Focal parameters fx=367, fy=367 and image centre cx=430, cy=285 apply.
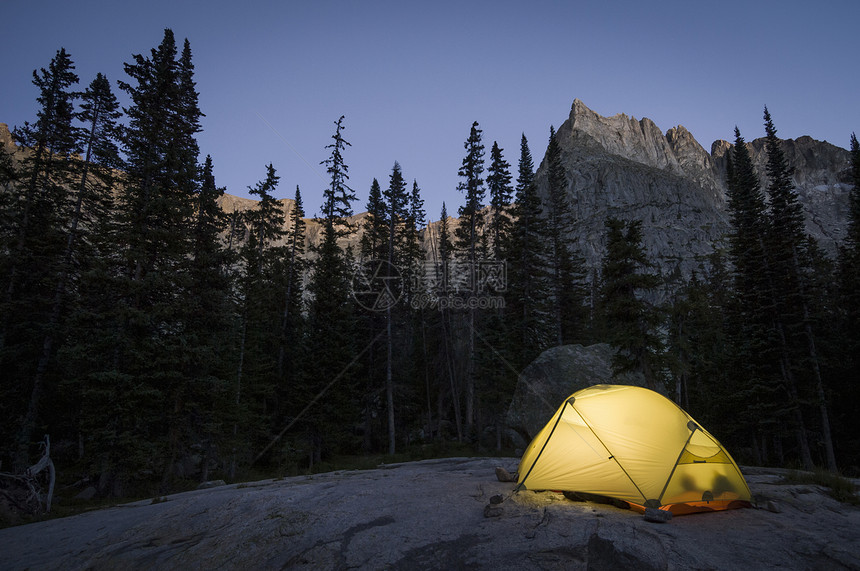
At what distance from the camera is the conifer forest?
15492 millimetres

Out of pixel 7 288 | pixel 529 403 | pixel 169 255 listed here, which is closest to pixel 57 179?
pixel 7 288

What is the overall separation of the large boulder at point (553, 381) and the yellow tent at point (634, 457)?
12.1m

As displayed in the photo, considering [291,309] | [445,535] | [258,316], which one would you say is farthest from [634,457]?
[291,309]

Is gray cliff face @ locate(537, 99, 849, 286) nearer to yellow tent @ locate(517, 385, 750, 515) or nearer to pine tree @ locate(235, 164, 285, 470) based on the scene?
pine tree @ locate(235, 164, 285, 470)

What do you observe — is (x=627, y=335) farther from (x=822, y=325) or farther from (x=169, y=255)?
(x=169, y=255)

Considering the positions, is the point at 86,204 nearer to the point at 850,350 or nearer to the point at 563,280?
the point at 563,280

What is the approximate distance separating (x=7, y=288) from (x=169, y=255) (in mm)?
10510

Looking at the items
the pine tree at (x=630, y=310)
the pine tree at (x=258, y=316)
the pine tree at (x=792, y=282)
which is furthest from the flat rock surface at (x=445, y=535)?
the pine tree at (x=792, y=282)

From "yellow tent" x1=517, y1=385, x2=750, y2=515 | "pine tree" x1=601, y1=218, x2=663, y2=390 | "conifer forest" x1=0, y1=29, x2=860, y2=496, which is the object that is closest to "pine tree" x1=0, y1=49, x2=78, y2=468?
"conifer forest" x1=0, y1=29, x2=860, y2=496

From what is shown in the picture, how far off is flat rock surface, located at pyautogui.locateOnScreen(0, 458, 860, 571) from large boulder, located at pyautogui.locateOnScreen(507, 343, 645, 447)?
1152 centimetres

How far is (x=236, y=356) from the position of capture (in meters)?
21.5

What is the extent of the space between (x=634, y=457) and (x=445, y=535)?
368cm

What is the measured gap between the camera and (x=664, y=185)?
4183 inches

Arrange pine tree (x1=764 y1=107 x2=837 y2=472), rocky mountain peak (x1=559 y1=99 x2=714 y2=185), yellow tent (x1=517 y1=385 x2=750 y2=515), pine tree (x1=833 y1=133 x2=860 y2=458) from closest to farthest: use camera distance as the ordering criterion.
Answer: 1. yellow tent (x1=517 y1=385 x2=750 y2=515)
2. pine tree (x1=764 y1=107 x2=837 y2=472)
3. pine tree (x1=833 y1=133 x2=860 y2=458)
4. rocky mountain peak (x1=559 y1=99 x2=714 y2=185)
